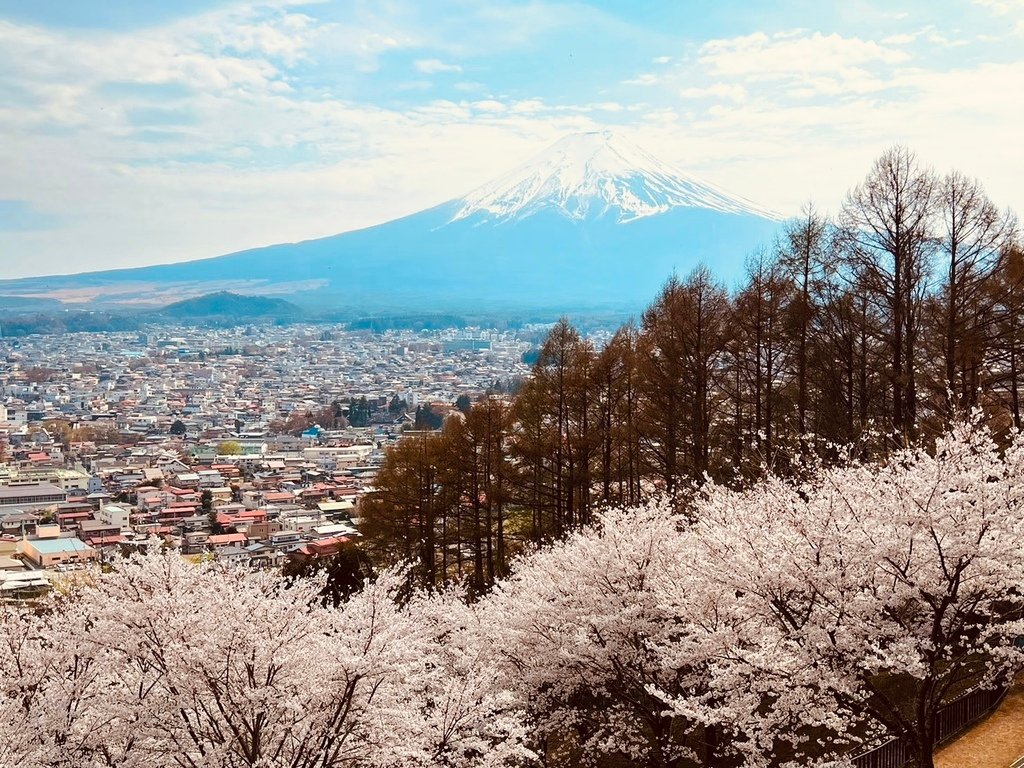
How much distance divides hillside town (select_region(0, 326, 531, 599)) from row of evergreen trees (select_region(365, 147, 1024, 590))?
13.3 ft

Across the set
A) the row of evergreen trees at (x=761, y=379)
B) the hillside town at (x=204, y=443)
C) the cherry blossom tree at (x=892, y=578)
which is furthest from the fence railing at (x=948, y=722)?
the hillside town at (x=204, y=443)

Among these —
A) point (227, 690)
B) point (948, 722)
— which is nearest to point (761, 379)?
point (948, 722)

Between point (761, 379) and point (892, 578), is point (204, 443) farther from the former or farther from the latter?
point (892, 578)

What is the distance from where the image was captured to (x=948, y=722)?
1062cm

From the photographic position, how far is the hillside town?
49.5 metres

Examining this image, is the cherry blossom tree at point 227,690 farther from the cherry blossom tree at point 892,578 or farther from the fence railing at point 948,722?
the fence railing at point 948,722

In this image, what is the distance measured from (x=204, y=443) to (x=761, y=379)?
88.8m

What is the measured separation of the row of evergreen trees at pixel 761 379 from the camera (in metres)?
15.4

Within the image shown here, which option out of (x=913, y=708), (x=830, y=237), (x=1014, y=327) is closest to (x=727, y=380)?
(x=830, y=237)

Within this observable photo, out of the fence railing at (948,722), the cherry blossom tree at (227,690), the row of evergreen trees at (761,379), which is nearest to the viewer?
the cherry blossom tree at (227,690)

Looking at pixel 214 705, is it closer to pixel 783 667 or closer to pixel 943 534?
pixel 783 667

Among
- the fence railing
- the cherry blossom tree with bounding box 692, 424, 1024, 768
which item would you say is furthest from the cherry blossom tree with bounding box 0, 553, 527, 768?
the fence railing

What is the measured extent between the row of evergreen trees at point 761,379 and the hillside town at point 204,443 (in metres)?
4.06

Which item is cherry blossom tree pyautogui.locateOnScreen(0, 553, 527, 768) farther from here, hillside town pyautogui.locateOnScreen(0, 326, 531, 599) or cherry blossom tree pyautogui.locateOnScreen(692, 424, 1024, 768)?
cherry blossom tree pyautogui.locateOnScreen(692, 424, 1024, 768)
